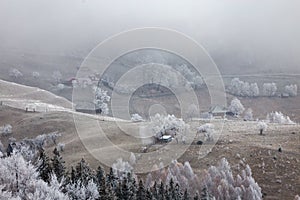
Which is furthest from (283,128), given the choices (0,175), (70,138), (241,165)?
(0,175)

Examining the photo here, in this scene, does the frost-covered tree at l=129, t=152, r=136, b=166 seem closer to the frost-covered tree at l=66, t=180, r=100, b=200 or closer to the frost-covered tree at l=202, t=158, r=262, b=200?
the frost-covered tree at l=202, t=158, r=262, b=200

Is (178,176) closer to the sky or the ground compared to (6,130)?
closer to the ground

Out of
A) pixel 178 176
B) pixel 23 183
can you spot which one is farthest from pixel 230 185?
pixel 23 183

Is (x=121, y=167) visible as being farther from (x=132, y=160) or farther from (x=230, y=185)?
(x=230, y=185)

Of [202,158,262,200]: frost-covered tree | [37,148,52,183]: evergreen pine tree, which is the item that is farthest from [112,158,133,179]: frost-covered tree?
[37,148,52,183]: evergreen pine tree

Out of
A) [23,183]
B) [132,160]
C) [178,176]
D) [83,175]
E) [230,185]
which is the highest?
[23,183]

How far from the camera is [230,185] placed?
81.1 meters

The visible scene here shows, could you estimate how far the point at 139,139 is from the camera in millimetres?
116188

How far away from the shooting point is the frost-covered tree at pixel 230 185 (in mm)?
78438

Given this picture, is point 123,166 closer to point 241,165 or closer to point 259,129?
point 241,165

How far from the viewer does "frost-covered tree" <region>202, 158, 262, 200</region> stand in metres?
78.4

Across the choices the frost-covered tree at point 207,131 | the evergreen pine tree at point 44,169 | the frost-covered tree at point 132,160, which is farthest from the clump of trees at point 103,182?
the frost-covered tree at point 207,131

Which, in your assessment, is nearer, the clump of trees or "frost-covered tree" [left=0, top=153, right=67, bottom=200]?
"frost-covered tree" [left=0, top=153, right=67, bottom=200]

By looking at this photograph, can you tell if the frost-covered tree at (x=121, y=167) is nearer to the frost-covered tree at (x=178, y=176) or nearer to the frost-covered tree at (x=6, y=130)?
the frost-covered tree at (x=178, y=176)
